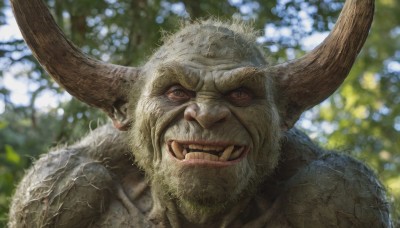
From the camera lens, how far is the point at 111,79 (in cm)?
314

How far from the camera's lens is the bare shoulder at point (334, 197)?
2990mm

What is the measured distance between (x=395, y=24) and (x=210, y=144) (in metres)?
7.73

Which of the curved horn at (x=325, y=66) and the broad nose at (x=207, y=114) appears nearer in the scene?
the broad nose at (x=207, y=114)

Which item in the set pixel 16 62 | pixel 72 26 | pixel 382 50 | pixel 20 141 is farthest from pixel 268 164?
pixel 382 50

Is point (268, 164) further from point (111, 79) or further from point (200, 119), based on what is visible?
point (111, 79)

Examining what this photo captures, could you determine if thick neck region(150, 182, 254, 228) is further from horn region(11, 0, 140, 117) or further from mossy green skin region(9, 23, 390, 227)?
horn region(11, 0, 140, 117)

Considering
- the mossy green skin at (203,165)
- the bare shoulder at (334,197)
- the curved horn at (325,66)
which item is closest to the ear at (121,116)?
the mossy green skin at (203,165)

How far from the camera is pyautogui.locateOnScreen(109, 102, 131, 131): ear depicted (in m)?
3.16

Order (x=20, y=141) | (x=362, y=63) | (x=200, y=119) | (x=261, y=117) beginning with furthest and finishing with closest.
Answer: (x=362, y=63), (x=20, y=141), (x=261, y=117), (x=200, y=119)

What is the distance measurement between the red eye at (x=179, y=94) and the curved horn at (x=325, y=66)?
49 centimetres

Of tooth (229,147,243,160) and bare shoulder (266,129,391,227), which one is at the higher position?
tooth (229,147,243,160)

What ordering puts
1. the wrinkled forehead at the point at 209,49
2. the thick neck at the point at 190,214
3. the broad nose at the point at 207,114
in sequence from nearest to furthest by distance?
the broad nose at the point at 207,114 → the wrinkled forehead at the point at 209,49 → the thick neck at the point at 190,214

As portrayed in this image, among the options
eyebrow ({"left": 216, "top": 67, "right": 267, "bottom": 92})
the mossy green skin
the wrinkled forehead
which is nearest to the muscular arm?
the mossy green skin

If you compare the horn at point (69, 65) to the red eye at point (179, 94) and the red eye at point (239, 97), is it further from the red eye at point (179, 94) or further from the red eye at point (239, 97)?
the red eye at point (239, 97)
